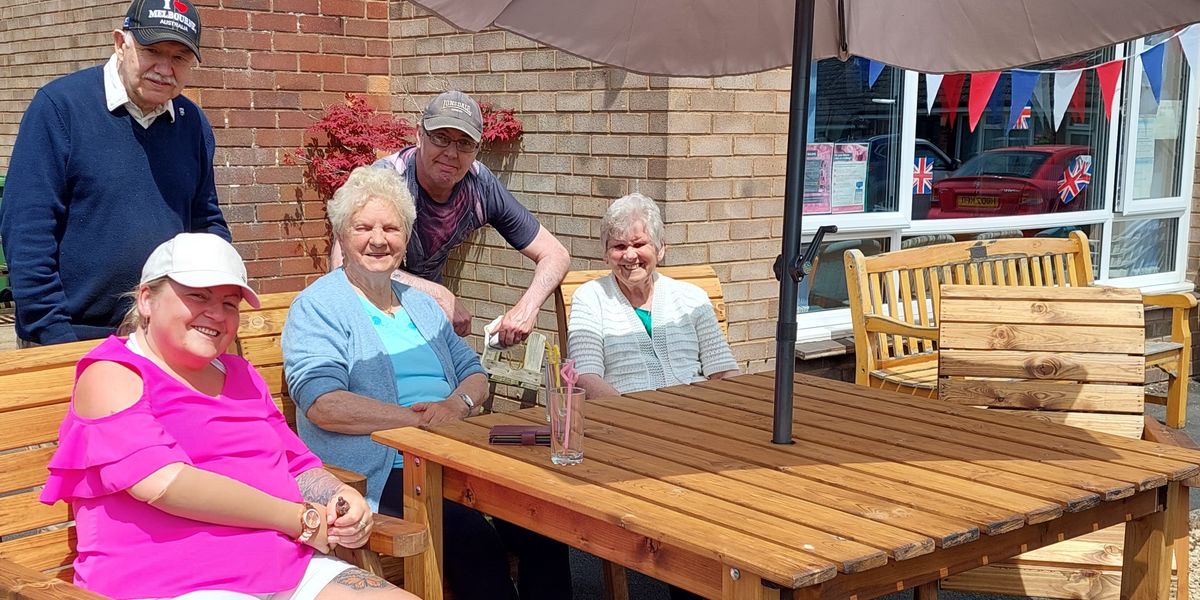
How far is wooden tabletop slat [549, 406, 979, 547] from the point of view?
2.19 metres

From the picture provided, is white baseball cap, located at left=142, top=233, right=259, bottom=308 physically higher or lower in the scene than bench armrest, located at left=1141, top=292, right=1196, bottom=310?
higher

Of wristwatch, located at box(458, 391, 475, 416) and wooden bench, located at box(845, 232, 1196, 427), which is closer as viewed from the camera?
wristwatch, located at box(458, 391, 475, 416)

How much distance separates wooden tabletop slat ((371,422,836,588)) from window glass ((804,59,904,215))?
11.7 ft

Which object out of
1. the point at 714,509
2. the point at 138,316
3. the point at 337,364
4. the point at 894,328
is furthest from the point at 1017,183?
the point at 138,316

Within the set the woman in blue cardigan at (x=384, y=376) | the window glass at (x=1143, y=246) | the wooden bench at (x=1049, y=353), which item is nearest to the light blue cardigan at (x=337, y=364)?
the woman in blue cardigan at (x=384, y=376)

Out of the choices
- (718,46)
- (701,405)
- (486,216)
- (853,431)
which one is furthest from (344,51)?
(853,431)

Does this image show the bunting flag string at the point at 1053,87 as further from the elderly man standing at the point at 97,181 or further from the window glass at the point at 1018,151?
the elderly man standing at the point at 97,181

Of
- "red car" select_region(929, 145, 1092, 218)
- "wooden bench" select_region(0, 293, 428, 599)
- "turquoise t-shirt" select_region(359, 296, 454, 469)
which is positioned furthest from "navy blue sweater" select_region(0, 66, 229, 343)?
"red car" select_region(929, 145, 1092, 218)

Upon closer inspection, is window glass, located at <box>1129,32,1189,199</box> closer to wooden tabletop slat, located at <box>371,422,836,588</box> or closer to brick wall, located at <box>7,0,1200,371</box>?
brick wall, located at <box>7,0,1200,371</box>

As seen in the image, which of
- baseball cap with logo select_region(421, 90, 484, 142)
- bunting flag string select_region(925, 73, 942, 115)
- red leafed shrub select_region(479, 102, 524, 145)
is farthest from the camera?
bunting flag string select_region(925, 73, 942, 115)

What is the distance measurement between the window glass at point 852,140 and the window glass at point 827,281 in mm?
195

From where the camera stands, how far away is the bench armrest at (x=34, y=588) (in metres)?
2.12

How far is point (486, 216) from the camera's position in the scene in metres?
4.34

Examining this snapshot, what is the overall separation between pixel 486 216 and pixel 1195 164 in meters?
5.94
